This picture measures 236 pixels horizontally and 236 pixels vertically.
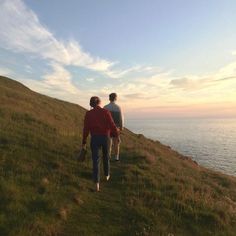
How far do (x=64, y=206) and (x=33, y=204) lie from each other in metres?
0.83

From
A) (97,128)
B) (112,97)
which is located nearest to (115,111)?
(112,97)

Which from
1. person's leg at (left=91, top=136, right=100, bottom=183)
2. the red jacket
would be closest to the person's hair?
the red jacket

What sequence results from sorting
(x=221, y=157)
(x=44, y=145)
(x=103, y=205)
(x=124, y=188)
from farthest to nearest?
(x=221, y=157) → (x=44, y=145) → (x=124, y=188) → (x=103, y=205)

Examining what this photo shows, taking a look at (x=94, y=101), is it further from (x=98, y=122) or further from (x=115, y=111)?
(x=115, y=111)

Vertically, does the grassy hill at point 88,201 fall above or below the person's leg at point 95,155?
below

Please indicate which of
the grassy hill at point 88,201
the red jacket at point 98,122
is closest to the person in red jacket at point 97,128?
the red jacket at point 98,122

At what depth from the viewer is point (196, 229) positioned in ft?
31.9

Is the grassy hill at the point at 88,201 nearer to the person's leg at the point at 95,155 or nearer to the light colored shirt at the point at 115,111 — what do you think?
the person's leg at the point at 95,155

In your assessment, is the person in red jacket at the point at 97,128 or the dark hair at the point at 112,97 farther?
the dark hair at the point at 112,97

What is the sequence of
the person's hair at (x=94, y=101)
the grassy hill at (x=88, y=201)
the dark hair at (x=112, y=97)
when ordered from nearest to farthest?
the grassy hill at (x=88, y=201), the person's hair at (x=94, y=101), the dark hair at (x=112, y=97)

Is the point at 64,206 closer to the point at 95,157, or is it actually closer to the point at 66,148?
the point at 95,157

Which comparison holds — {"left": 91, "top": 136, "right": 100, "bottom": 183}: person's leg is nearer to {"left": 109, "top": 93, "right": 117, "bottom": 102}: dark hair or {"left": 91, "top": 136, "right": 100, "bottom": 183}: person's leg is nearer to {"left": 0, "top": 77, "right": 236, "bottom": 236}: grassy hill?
{"left": 0, "top": 77, "right": 236, "bottom": 236}: grassy hill

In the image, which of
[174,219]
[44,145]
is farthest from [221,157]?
[174,219]

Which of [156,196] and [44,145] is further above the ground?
[44,145]
